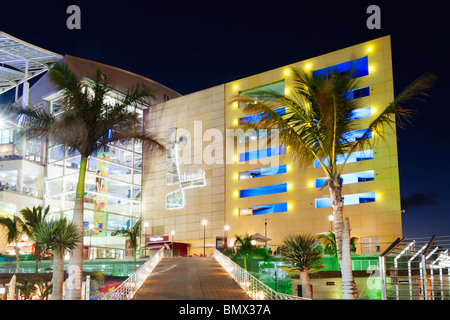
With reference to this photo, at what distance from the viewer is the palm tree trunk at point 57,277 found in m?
17.4

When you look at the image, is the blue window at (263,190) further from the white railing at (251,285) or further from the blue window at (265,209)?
the white railing at (251,285)

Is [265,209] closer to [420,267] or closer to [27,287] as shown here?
[27,287]

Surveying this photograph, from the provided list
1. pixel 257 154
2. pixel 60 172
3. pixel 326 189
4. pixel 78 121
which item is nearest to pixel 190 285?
pixel 78 121

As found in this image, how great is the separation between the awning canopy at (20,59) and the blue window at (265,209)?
96.6 feet

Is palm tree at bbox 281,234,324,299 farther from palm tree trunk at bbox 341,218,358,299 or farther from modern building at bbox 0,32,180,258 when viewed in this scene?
modern building at bbox 0,32,180,258

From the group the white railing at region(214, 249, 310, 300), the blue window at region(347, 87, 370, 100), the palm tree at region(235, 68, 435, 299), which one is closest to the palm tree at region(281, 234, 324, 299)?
the white railing at region(214, 249, 310, 300)

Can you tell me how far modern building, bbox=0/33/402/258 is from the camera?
50500 millimetres

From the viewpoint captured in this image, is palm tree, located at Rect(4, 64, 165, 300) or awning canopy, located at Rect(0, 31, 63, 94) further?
awning canopy, located at Rect(0, 31, 63, 94)

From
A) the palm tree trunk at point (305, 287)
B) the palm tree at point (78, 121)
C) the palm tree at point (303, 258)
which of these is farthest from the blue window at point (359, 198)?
the palm tree at point (78, 121)

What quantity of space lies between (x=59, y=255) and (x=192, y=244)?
46283mm

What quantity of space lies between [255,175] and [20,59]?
104ft

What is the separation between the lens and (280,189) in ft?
185
